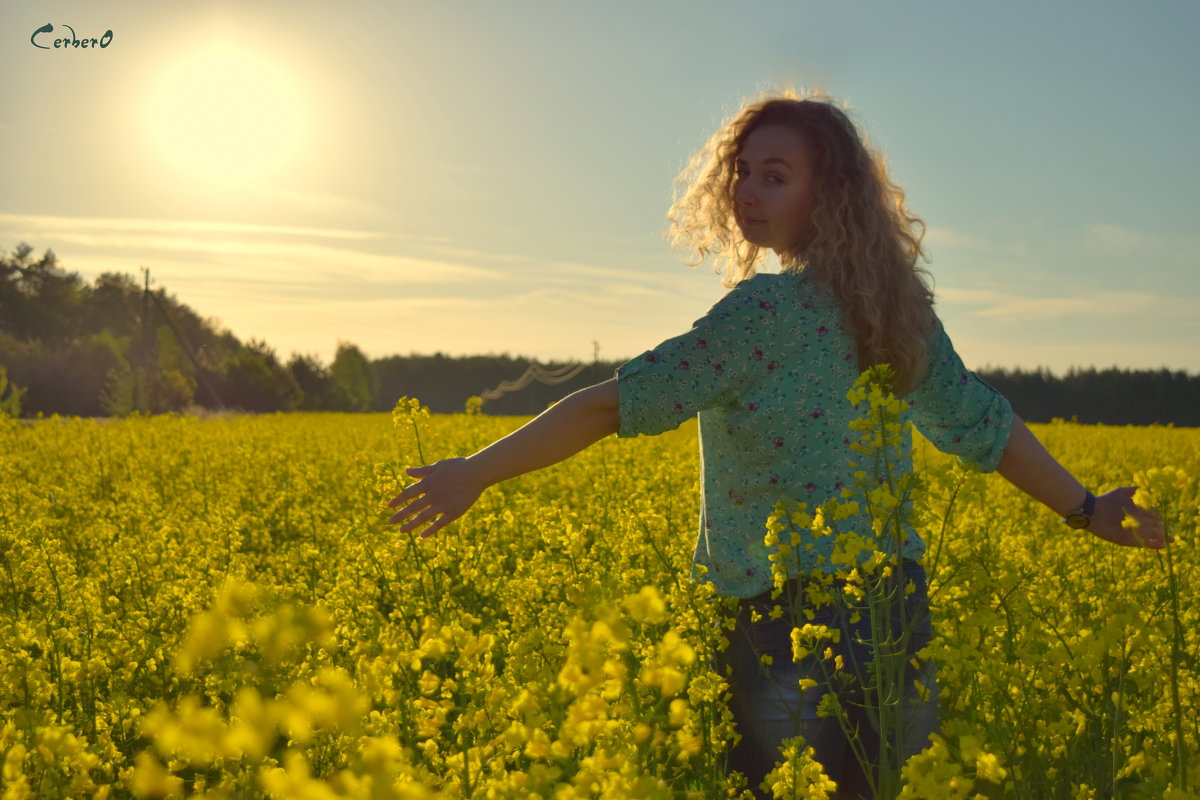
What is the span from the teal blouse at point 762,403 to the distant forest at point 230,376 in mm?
14858

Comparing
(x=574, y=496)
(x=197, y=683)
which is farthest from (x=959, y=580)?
(x=574, y=496)

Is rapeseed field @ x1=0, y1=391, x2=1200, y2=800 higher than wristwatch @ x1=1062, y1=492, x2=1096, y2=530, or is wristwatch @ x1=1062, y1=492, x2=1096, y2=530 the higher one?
wristwatch @ x1=1062, y1=492, x2=1096, y2=530

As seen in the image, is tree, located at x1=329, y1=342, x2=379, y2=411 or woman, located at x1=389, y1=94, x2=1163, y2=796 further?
tree, located at x1=329, y1=342, x2=379, y2=411

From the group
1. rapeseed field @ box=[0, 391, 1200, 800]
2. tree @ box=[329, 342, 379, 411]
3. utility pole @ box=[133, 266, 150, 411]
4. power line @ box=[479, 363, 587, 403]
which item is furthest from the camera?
power line @ box=[479, 363, 587, 403]

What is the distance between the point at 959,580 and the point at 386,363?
41.2m

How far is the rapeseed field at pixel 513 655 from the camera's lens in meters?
1.15

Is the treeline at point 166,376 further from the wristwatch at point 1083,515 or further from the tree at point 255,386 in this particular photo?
the wristwatch at point 1083,515

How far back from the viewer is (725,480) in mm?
2326

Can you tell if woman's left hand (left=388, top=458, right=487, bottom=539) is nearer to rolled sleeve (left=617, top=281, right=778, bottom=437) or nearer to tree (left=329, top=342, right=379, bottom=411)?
rolled sleeve (left=617, top=281, right=778, bottom=437)

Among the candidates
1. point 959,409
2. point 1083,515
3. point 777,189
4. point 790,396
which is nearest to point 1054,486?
point 1083,515

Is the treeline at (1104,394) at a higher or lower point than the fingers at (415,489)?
higher

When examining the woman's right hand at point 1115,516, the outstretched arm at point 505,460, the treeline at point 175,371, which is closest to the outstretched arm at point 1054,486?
the woman's right hand at point 1115,516

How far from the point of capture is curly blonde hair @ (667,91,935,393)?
7.38 ft

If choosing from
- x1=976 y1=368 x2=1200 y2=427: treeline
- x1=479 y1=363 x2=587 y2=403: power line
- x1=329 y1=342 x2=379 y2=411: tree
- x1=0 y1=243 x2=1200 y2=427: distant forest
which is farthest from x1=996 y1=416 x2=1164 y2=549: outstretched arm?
x1=329 y1=342 x2=379 y2=411: tree
